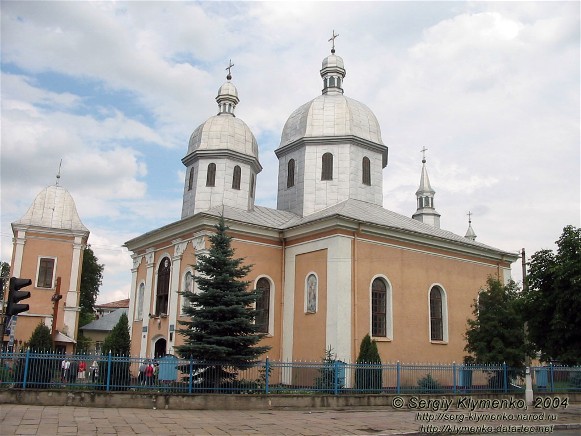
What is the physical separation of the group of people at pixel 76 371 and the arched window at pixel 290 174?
14.1 metres

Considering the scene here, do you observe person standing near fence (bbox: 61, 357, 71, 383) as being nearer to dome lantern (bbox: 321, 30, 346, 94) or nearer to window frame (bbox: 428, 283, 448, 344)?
window frame (bbox: 428, 283, 448, 344)

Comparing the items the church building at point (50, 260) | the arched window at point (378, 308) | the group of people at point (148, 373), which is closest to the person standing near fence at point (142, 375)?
the group of people at point (148, 373)

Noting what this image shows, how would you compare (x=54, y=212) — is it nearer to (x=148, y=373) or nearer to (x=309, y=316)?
(x=309, y=316)

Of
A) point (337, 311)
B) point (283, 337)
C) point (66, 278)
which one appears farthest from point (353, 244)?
point (66, 278)

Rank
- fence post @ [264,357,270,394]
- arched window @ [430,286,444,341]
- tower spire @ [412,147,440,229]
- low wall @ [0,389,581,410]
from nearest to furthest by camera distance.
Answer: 1. low wall @ [0,389,581,410]
2. fence post @ [264,357,270,394]
3. arched window @ [430,286,444,341]
4. tower spire @ [412,147,440,229]

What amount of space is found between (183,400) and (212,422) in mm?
2441

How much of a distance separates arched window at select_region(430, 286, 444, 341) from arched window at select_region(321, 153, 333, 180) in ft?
22.8

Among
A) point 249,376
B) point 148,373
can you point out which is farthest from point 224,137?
point 148,373

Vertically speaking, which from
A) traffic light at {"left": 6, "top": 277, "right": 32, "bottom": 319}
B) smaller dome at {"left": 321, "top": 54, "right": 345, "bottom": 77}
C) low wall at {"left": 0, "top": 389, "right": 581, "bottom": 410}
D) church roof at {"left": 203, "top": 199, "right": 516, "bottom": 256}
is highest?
smaller dome at {"left": 321, "top": 54, "right": 345, "bottom": 77}

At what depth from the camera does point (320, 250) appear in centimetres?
2216

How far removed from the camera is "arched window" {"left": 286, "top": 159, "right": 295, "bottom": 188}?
90.9 feet

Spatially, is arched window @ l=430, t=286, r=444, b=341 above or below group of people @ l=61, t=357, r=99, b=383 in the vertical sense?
above

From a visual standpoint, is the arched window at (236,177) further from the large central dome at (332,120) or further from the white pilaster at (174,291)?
the white pilaster at (174,291)

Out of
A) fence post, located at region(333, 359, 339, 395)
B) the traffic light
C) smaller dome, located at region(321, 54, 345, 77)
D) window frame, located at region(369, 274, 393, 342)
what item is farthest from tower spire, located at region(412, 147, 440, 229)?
the traffic light
